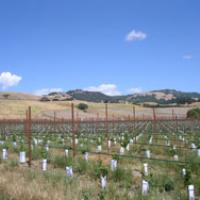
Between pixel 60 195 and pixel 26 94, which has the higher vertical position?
pixel 26 94

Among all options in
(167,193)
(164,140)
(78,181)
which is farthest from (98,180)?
(164,140)

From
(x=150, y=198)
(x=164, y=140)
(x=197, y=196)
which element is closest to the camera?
(x=150, y=198)

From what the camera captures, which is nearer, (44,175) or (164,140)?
(44,175)

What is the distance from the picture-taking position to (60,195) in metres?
7.79

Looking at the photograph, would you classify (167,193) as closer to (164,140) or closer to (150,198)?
(150,198)

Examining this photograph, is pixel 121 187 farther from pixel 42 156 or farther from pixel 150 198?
pixel 42 156

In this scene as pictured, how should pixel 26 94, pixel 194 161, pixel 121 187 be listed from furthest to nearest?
pixel 26 94
pixel 194 161
pixel 121 187

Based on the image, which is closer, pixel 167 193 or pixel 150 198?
pixel 150 198

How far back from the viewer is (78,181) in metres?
9.52

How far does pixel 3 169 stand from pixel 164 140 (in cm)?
1258

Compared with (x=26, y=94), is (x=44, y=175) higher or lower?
lower

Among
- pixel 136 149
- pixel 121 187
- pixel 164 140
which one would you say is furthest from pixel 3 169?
pixel 164 140

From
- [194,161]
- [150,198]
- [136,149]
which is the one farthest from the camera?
[136,149]

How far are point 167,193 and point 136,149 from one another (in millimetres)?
8712
